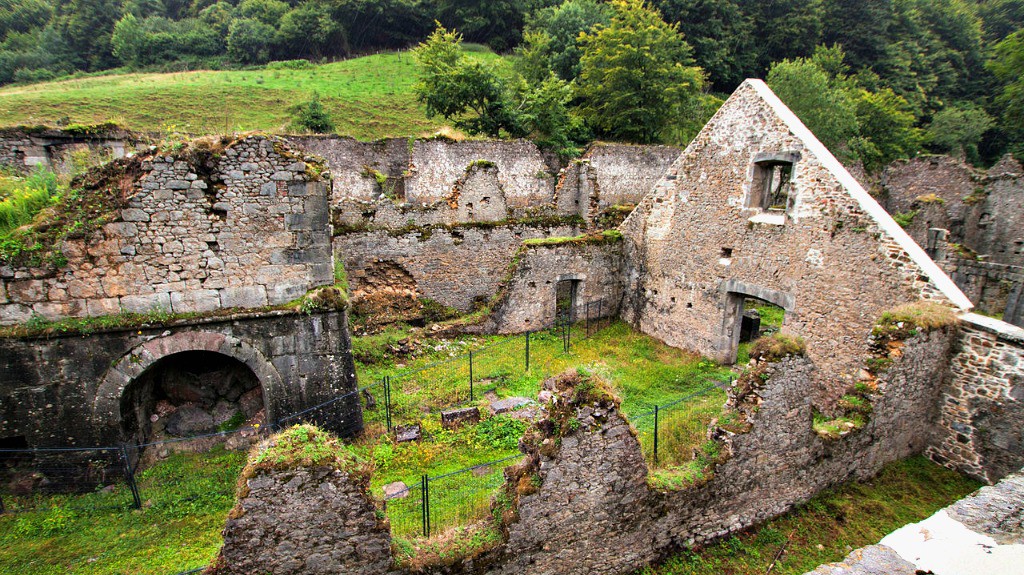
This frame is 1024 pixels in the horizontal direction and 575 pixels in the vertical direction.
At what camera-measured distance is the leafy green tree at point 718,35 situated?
37.6m

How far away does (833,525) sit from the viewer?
6461mm

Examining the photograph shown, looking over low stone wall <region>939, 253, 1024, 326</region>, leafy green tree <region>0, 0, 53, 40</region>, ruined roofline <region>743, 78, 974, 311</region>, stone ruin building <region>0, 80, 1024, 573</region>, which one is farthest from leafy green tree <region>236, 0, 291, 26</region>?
low stone wall <region>939, 253, 1024, 326</region>

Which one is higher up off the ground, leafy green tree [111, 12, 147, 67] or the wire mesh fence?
leafy green tree [111, 12, 147, 67]

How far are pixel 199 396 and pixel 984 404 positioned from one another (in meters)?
12.8

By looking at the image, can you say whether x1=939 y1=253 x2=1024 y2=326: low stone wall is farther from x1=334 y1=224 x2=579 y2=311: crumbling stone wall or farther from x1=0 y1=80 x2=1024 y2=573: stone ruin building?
x1=334 y1=224 x2=579 y2=311: crumbling stone wall

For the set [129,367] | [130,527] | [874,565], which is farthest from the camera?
[129,367]

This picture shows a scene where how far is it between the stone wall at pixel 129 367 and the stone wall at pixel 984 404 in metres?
9.90

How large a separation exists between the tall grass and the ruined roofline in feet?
42.0

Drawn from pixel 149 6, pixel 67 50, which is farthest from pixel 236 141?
pixel 149 6

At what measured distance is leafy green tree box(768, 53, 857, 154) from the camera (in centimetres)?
2562

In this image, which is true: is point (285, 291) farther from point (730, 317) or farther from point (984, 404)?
point (984, 404)

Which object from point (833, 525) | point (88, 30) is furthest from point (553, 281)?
point (88, 30)

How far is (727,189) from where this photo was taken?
1094 cm

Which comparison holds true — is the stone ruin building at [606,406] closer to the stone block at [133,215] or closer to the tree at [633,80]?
the stone block at [133,215]
